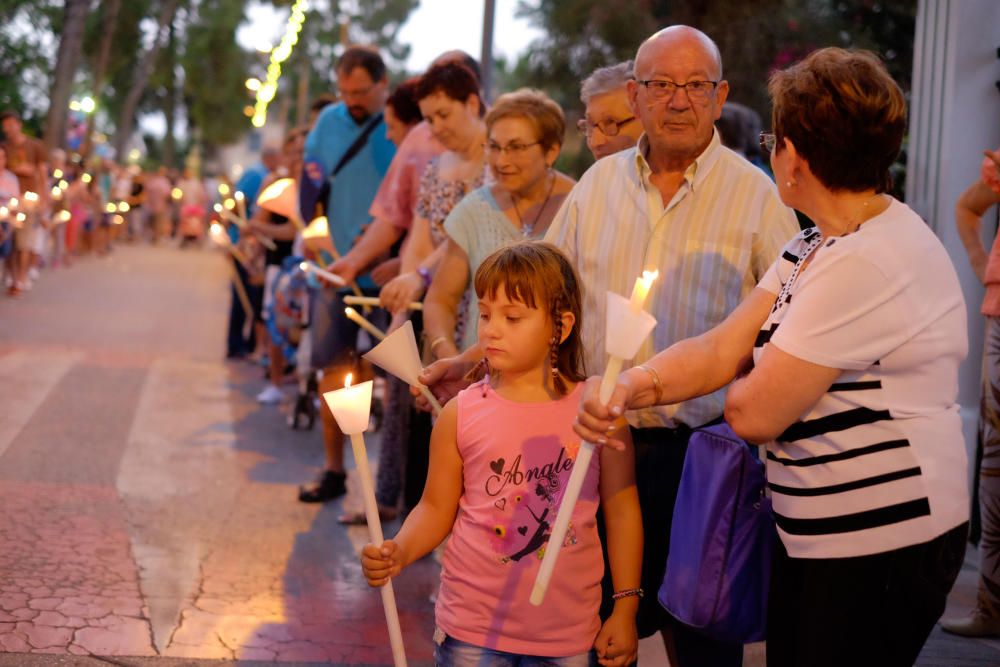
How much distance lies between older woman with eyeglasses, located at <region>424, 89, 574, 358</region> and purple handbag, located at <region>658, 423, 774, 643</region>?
177cm

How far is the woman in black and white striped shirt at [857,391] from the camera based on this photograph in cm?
268

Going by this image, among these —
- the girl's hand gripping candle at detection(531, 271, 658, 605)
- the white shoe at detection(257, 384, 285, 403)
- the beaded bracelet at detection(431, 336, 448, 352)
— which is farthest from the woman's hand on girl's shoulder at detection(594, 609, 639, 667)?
the white shoe at detection(257, 384, 285, 403)

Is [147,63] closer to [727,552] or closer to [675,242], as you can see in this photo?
[675,242]

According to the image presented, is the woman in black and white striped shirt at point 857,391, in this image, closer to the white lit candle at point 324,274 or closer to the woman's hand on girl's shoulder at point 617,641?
the woman's hand on girl's shoulder at point 617,641

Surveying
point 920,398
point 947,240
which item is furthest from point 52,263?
point 920,398

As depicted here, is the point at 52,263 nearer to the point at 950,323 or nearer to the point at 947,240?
the point at 947,240

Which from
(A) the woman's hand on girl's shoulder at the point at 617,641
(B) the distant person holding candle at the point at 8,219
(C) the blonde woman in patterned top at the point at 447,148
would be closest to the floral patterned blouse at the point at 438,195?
(C) the blonde woman in patterned top at the point at 447,148

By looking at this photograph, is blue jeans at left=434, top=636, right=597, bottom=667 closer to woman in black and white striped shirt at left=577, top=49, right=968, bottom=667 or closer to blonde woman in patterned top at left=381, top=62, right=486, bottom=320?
woman in black and white striped shirt at left=577, top=49, right=968, bottom=667

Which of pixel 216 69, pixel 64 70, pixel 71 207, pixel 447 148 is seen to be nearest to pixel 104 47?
pixel 64 70

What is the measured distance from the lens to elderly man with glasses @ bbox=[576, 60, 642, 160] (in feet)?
15.5

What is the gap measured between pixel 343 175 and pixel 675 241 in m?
4.33

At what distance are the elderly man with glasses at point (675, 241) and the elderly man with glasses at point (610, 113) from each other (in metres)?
0.80

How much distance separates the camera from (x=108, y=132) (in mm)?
71500

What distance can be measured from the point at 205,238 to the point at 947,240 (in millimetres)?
38694
